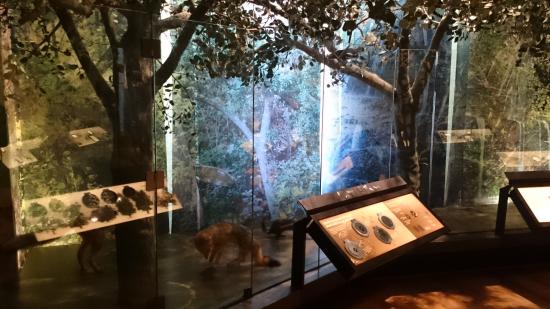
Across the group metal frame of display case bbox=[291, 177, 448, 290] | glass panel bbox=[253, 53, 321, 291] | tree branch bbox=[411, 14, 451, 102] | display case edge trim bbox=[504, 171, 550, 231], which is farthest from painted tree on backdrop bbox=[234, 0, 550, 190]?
metal frame of display case bbox=[291, 177, 448, 290]

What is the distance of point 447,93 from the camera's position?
145 inches

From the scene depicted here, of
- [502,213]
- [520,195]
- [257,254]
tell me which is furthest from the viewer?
[502,213]

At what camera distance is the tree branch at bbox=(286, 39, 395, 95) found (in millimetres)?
2885

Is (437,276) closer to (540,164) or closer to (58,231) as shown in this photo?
(540,164)

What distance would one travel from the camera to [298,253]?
2201 millimetres

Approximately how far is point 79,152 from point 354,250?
4.32ft

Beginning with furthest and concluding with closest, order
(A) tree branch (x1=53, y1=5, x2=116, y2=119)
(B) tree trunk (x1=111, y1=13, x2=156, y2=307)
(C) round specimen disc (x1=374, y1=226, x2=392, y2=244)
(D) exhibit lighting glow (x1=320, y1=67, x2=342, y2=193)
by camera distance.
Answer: (D) exhibit lighting glow (x1=320, y1=67, x2=342, y2=193) → (C) round specimen disc (x1=374, y1=226, x2=392, y2=244) → (B) tree trunk (x1=111, y1=13, x2=156, y2=307) → (A) tree branch (x1=53, y1=5, x2=116, y2=119)

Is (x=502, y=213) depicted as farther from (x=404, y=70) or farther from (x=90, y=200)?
(x=90, y=200)

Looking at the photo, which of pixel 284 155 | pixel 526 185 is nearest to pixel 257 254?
pixel 284 155

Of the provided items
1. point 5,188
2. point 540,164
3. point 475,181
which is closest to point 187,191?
point 5,188

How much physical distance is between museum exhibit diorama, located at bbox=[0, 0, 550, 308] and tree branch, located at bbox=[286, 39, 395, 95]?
0.01 meters

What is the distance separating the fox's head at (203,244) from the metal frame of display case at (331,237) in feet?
1.47

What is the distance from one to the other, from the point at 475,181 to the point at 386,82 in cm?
129

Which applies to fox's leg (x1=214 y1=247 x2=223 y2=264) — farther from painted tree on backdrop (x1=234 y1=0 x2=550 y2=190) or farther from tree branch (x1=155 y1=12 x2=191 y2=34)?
tree branch (x1=155 y1=12 x2=191 y2=34)
